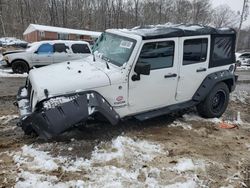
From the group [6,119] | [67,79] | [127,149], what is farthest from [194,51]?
[6,119]

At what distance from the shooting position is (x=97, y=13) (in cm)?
7050

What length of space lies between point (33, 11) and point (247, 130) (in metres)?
72.7

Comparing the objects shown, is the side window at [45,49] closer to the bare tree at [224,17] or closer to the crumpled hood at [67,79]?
the crumpled hood at [67,79]

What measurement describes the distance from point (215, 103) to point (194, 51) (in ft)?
4.88

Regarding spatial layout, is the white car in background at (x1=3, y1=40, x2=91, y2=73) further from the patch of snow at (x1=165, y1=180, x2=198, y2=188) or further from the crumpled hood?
the patch of snow at (x1=165, y1=180, x2=198, y2=188)

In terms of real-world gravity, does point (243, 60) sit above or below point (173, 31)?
below

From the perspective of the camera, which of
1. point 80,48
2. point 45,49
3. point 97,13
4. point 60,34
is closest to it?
point 45,49

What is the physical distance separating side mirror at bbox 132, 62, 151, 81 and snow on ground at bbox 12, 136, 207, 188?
1.22 metres

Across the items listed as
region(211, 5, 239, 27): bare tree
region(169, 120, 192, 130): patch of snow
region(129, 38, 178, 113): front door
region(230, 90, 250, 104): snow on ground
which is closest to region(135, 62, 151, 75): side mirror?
region(129, 38, 178, 113): front door

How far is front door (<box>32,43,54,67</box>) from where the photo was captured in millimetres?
14141

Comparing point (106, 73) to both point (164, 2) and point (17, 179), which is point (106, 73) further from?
point (164, 2)

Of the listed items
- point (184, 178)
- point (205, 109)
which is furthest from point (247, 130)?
point (184, 178)

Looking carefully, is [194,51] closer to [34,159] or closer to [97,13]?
[34,159]

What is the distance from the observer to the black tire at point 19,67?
46.6ft
